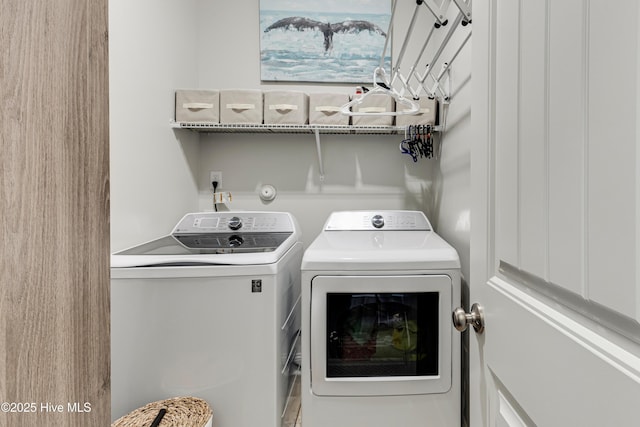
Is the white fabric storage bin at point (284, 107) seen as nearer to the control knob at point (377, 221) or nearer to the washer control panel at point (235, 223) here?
the washer control panel at point (235, 223)

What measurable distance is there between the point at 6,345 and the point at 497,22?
3.21ft

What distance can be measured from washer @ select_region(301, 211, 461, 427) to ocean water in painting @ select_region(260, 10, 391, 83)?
1418 mm

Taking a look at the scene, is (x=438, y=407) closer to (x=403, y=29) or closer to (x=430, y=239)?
(x=430, y=239)

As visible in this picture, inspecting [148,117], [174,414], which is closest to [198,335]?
[174,414]

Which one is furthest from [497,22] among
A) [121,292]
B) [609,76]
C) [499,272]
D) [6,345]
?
[121,292]

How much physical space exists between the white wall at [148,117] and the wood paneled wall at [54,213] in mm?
955

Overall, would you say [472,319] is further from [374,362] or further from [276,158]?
[276,158]

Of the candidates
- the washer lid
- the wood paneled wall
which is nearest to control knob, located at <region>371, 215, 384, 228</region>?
the washer lid

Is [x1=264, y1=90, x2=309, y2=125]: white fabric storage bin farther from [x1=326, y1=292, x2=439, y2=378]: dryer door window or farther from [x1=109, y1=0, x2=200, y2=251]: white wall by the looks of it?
[x1=326, y1=292, x2=439, y2=378]: dryer door window

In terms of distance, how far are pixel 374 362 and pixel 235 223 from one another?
1.06 meters

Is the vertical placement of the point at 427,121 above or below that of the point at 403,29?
below

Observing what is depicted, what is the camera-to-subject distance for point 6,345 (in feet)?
1.57

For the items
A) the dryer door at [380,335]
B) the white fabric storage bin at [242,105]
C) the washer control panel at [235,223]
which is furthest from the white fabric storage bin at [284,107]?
the dryer door at [380,335]

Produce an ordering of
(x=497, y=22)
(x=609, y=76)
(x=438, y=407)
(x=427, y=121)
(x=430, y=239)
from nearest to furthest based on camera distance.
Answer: (x=609, y=76) → (x=497, y=22) → (x=438, y=407) → (x=430, y=239) → (x=427, y=121)
